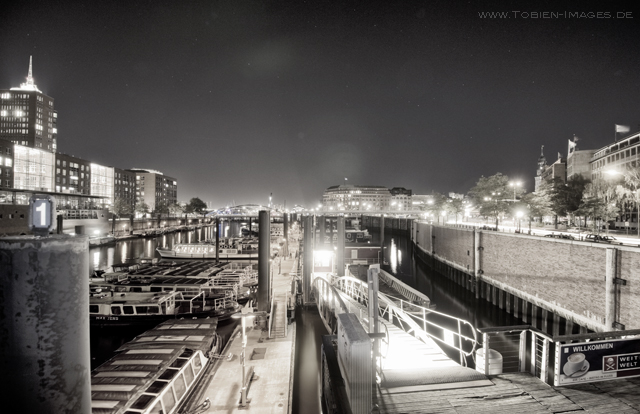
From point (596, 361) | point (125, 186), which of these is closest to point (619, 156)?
point (596, 361)

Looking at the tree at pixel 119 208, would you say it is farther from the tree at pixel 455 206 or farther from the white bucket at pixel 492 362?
the white bucket at pixel 492 362

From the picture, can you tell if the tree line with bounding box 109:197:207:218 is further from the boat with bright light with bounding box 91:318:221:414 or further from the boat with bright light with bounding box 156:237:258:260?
the boat with bright light with bounding box 91:318:221:414

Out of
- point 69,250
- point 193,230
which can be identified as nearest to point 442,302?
point 69,250

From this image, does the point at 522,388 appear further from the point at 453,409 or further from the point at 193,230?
the point at 193,230

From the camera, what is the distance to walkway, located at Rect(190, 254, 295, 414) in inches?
420

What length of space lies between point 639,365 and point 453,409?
4.40 meters

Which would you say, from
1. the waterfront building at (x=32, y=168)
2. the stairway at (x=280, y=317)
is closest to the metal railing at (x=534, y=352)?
the stairway at (x=280, y=317)

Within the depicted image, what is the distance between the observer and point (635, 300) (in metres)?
16.4

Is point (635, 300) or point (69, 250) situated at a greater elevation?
point (69, 250)

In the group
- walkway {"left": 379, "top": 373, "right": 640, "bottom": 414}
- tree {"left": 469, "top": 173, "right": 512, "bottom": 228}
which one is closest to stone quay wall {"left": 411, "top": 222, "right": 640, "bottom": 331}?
tree {"left": 469, "top": 173, "right": 512, "bottom": 228}

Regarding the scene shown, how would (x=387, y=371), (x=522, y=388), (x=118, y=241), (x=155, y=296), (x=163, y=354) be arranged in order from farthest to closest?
(x=118, y=241)
(x=155, y=296)
(x=163, y=354)
(x=387, y=371)
(x=522, y=388)

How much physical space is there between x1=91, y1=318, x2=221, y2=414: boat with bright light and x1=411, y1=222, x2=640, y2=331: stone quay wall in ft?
69.9

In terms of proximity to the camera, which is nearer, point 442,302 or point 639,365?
point 639,365

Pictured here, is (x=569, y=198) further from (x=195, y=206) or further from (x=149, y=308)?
(x=195, y=206)
